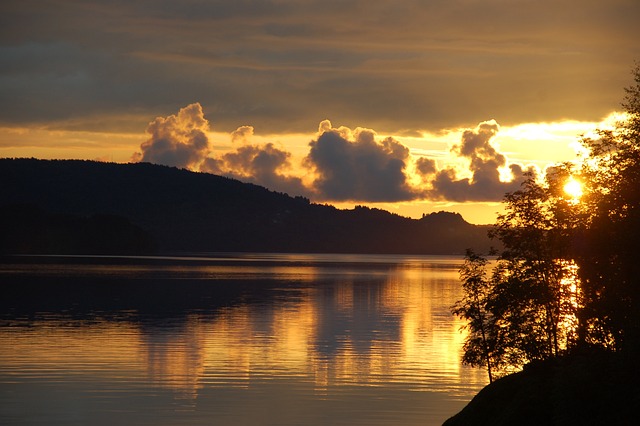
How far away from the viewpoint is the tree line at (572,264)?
42031mm

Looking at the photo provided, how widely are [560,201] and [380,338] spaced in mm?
46483

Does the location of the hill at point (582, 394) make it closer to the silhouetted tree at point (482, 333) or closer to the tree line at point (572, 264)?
the tree line at point (572, 264)

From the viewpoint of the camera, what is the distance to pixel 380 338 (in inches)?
3910

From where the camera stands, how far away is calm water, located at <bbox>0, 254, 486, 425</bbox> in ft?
186

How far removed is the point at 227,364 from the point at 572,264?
3287 cm

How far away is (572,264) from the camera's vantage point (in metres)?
54.1

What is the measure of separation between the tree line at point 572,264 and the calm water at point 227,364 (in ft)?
25.5

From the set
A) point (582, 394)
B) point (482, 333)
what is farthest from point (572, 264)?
point (582, 394)

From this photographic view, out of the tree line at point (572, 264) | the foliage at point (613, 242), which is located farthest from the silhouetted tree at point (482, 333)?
the foliage at point (613, 242)

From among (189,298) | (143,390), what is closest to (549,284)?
(143,390)

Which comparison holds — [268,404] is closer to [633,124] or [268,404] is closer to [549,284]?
[549,284]

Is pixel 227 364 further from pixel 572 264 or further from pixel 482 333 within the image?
pixel 572 264

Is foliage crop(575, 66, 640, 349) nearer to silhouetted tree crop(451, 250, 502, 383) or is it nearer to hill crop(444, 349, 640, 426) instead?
hill crop(444, 349, 640, 426)

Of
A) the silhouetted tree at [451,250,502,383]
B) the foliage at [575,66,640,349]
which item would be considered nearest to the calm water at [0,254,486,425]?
the silhouetted tree at [451,250,502,383]
